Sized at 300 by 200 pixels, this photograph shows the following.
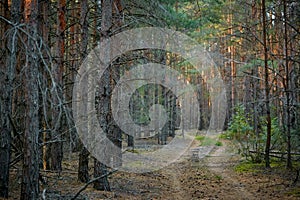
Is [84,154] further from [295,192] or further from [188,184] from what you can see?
[295,192]

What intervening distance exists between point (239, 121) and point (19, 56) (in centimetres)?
1254

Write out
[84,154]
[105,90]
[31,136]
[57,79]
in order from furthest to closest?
1. [84,154]
2. [57,79]
3. [105,90]
4. [31,136]

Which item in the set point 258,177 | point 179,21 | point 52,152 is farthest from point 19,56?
point 179,21

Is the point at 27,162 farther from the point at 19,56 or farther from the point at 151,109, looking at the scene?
the point at 151,109

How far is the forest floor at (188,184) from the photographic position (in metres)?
8.84

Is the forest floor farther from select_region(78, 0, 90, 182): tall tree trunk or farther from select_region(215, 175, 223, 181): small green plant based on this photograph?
select_region(78, 0, 90, 182): tall tree trunk

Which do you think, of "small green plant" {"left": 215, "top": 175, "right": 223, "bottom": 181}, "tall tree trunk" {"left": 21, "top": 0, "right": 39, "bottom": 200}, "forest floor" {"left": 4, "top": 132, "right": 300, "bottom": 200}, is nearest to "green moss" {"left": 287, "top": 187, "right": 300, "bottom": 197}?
"forest floor" {"left": 4, "top": 132, "right": 300, "bottom": 200}

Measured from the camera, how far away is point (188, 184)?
11.5 metres

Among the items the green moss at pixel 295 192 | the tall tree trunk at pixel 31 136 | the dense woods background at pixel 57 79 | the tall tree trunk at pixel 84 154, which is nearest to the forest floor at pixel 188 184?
the green moss at pixel 295 192

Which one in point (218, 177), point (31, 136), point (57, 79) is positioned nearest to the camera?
point (31, 136)

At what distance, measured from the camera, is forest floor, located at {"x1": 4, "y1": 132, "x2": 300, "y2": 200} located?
8836 millimetres

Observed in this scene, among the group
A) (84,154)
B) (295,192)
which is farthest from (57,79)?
(295,192)

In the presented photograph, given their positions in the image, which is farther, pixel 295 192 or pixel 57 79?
pixel 57 79

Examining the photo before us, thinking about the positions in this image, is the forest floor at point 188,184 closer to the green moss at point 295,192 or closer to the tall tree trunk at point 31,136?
the green moss at point 295,192
